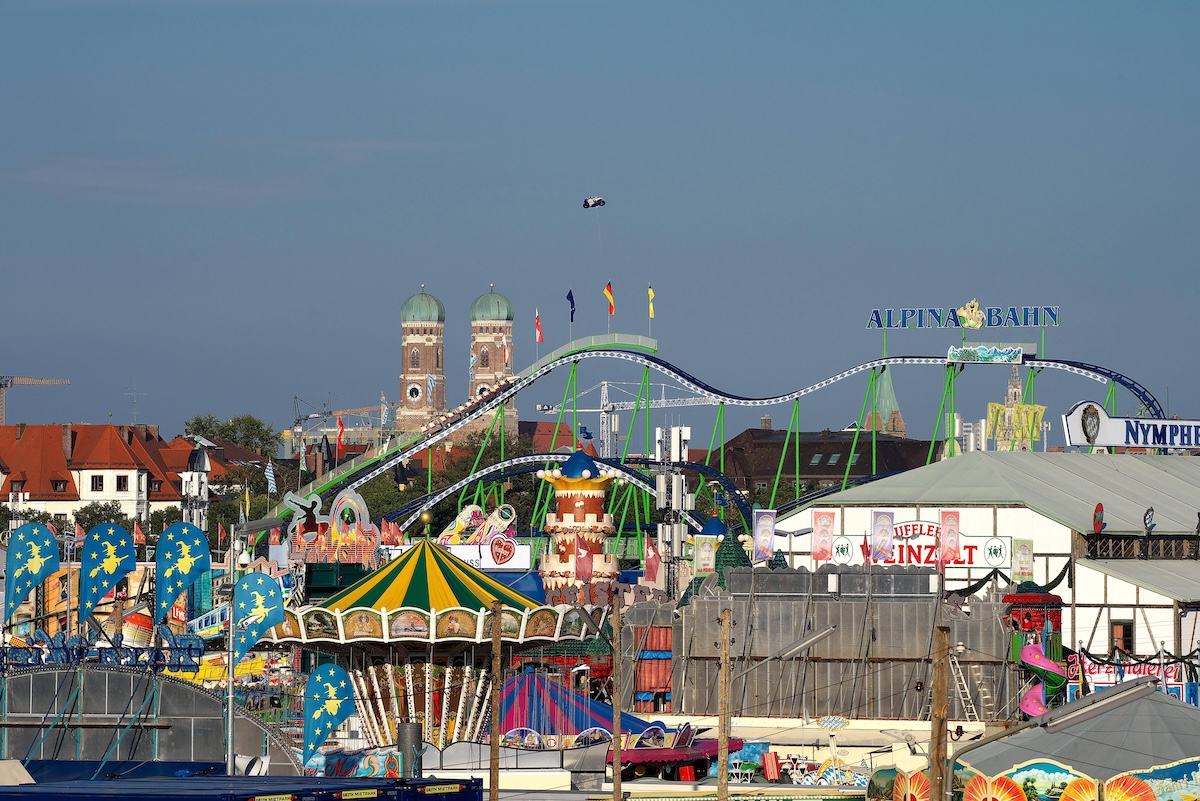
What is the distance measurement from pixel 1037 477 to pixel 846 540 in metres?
8.56

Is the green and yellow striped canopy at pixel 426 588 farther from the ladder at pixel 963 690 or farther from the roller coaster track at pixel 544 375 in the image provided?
the roller coaster track at pixel 544 375

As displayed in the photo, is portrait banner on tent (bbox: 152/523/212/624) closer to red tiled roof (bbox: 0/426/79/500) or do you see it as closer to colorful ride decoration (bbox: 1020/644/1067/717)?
colorful ride decoration (bbox: 1020/644/1067/717)

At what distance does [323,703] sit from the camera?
37.7 metres

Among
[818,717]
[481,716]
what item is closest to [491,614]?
[481,716]

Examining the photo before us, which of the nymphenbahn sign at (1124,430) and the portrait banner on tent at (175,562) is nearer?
the portrait banner on tent at (175,562)

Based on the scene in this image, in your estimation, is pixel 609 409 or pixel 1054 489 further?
pixel 609 409

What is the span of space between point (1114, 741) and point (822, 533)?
33474mm

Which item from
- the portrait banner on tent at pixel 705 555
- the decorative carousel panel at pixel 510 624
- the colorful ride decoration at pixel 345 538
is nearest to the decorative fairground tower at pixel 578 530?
the portrait banner on tent at pixel 705 555

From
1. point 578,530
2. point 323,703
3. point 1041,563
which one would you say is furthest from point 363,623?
point 1041,563

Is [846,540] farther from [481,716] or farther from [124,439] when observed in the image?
[124,439]

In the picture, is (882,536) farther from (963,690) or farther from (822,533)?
(963,690)

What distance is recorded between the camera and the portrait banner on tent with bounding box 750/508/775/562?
65250mm

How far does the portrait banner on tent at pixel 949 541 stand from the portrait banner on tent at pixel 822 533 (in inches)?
138

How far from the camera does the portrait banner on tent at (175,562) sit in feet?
134
